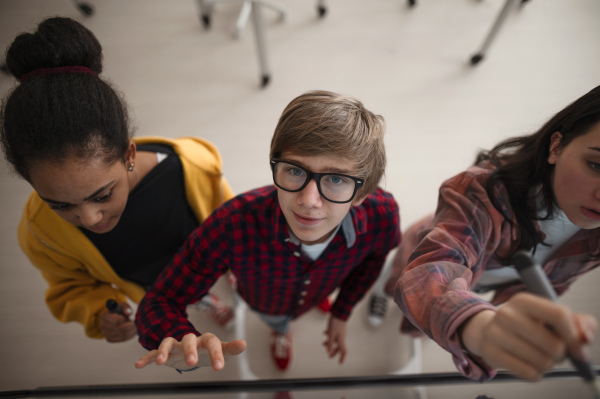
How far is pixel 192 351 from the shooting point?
50 centimetres

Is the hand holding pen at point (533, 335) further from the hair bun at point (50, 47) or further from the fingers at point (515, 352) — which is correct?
the hair bun at point (50, 47)

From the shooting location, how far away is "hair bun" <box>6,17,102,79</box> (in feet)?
1.90

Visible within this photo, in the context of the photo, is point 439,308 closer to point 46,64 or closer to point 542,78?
point 46,64

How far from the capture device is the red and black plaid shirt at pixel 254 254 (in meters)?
0.71

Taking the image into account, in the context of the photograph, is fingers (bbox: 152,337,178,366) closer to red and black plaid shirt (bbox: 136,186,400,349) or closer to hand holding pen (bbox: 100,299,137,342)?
red and black plaid shirt (bbox: 136,186,400,349)

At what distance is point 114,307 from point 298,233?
0.56m

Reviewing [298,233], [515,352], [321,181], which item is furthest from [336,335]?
[515,352]

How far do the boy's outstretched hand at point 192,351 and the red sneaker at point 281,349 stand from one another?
24.4 inches

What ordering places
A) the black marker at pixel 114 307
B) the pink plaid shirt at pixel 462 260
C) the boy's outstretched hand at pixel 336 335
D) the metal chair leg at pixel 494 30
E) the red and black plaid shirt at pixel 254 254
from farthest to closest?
the metal chair leg at pixel 494 30
the boy's outstretched hand at pixel 336 335
the black marker at pixel 114 307
the red and black plaid shirt at pixel 254 254
the pink plaid shirt at pixel 462 260

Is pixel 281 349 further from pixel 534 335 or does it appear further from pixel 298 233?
pixel 534 335

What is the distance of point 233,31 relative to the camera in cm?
193

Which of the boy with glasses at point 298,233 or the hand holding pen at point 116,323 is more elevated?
the boy with glasses at point 298,233

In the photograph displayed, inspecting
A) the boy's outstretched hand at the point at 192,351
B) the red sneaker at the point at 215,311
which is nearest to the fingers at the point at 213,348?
the boy's outstretched hand at the point at 192,351

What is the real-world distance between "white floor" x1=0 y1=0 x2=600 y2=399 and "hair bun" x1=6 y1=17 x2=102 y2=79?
0.08 metres
